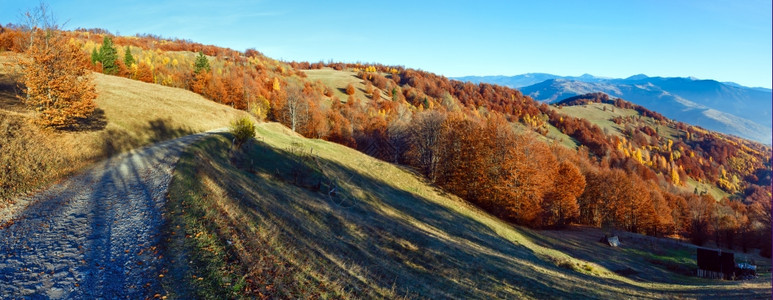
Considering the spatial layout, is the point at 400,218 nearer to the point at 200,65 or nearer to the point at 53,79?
the point at 53,79

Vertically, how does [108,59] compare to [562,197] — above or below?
above

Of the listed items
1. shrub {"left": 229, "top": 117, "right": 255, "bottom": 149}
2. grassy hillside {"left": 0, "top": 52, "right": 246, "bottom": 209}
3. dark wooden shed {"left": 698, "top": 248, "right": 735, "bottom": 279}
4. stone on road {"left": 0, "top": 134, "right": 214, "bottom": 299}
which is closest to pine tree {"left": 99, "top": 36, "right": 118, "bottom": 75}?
grassy hillside {"left": 0, "top": 52, "right": 246, "bottom": 209}

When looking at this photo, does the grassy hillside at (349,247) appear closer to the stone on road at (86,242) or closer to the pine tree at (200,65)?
the stone on road at (86,242)

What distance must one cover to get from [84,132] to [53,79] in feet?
18.4

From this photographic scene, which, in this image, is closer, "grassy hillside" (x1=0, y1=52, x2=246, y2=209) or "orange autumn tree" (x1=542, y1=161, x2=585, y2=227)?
"grassy hillside" (x1=0, y1=52, x2=246, y2=209)

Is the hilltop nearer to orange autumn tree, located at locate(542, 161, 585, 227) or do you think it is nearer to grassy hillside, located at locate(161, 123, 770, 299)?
grassy hillside, located at locate(161, 123, 770, 299)

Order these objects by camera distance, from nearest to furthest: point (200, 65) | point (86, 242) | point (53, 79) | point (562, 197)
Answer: point (86, 242) → point (53, 79) → point (562, 197) → point (200, 65)

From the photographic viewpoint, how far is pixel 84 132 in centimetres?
2992

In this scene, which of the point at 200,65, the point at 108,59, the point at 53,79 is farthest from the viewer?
the point at 200,65

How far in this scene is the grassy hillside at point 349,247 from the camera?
11.9m

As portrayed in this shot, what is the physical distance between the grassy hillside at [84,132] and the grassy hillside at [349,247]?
718 centimetres

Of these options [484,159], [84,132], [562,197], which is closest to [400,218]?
[484,159]

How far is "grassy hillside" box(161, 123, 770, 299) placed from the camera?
39.0 feet

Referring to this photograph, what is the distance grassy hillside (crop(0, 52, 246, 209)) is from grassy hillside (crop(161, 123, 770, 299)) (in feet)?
23.5
